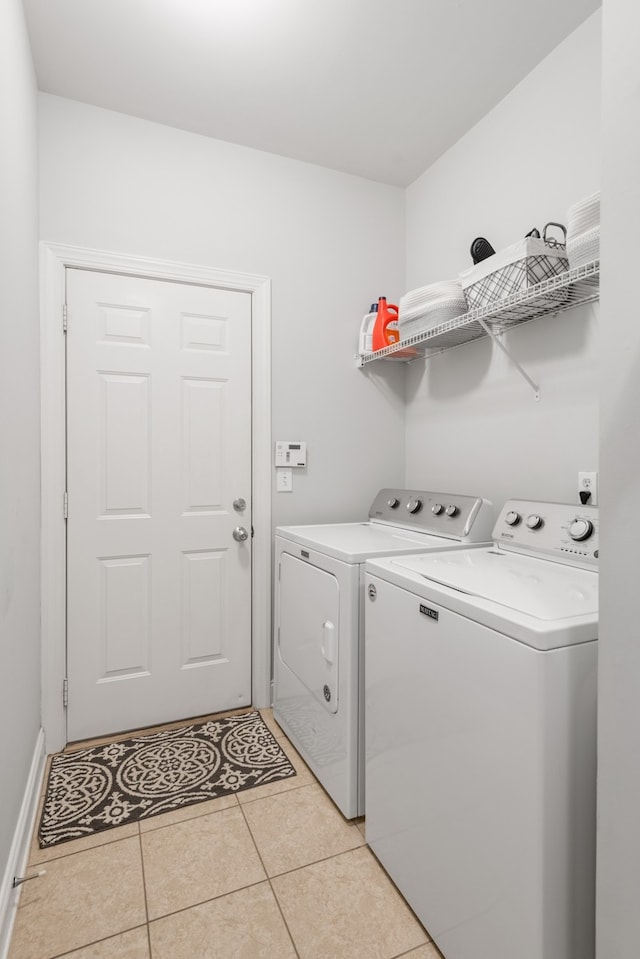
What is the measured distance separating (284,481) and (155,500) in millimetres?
609

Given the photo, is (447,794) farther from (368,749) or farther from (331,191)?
(331,191)

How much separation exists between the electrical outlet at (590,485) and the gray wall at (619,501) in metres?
0.93

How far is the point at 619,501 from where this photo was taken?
81 centimetres

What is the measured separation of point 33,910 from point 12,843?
18 cm

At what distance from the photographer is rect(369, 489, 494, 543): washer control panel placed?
1.88 meters

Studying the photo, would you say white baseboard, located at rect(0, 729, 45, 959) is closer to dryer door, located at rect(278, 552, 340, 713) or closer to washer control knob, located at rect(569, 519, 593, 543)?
dryer door, located at rect(278, 552, 340, 713)

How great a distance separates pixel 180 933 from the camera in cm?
125

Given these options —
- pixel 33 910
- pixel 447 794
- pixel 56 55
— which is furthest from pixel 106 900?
pixel 56 55

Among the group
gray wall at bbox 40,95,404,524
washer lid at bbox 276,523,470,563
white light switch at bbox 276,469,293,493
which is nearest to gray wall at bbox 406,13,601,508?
gray wall at bbox 40,95,404,524

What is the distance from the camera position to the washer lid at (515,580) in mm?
1047

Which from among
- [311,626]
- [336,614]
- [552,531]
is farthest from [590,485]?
[311,626]

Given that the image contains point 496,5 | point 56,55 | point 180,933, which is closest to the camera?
point 180,933

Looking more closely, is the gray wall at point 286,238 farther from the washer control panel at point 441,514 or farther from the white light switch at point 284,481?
the washer control panel at point 441,514

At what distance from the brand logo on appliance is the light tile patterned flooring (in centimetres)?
81
